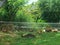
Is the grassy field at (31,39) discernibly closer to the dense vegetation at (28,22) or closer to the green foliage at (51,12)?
the dense vegetation at (28,22)

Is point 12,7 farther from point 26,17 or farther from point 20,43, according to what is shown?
point 20,43

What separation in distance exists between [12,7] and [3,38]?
6500mm

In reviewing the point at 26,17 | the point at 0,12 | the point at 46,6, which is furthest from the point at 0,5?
the point at 46,6

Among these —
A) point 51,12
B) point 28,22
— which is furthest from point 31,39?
point 51,12

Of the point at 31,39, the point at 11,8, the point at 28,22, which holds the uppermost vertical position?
the point at 11,8

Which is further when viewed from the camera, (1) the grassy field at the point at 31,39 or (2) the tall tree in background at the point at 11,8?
(2) the tall tree in background at the point at 11,8

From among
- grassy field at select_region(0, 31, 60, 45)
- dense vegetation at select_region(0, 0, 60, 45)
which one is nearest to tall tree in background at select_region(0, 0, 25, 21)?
dense vegetation at select_region(0, 0, 60, 45)

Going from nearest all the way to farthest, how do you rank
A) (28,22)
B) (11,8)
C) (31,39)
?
(31,39) < (28,22) < (11,8)

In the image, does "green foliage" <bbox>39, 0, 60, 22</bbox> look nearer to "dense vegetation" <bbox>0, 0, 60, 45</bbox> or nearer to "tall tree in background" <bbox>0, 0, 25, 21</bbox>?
"dense vegetation" <bbox>0, 0, 60, 45</bbox>

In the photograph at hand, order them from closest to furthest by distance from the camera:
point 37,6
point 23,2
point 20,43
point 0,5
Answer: point 20,43, point 0,5, point 23,2, point 37,6

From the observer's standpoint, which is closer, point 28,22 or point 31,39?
point 31,39

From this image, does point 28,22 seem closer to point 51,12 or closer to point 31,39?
point 51,12

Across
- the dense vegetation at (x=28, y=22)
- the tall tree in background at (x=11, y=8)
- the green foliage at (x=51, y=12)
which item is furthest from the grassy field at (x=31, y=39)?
the green foliage at (x=51, y=12)

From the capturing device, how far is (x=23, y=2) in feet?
66.8
